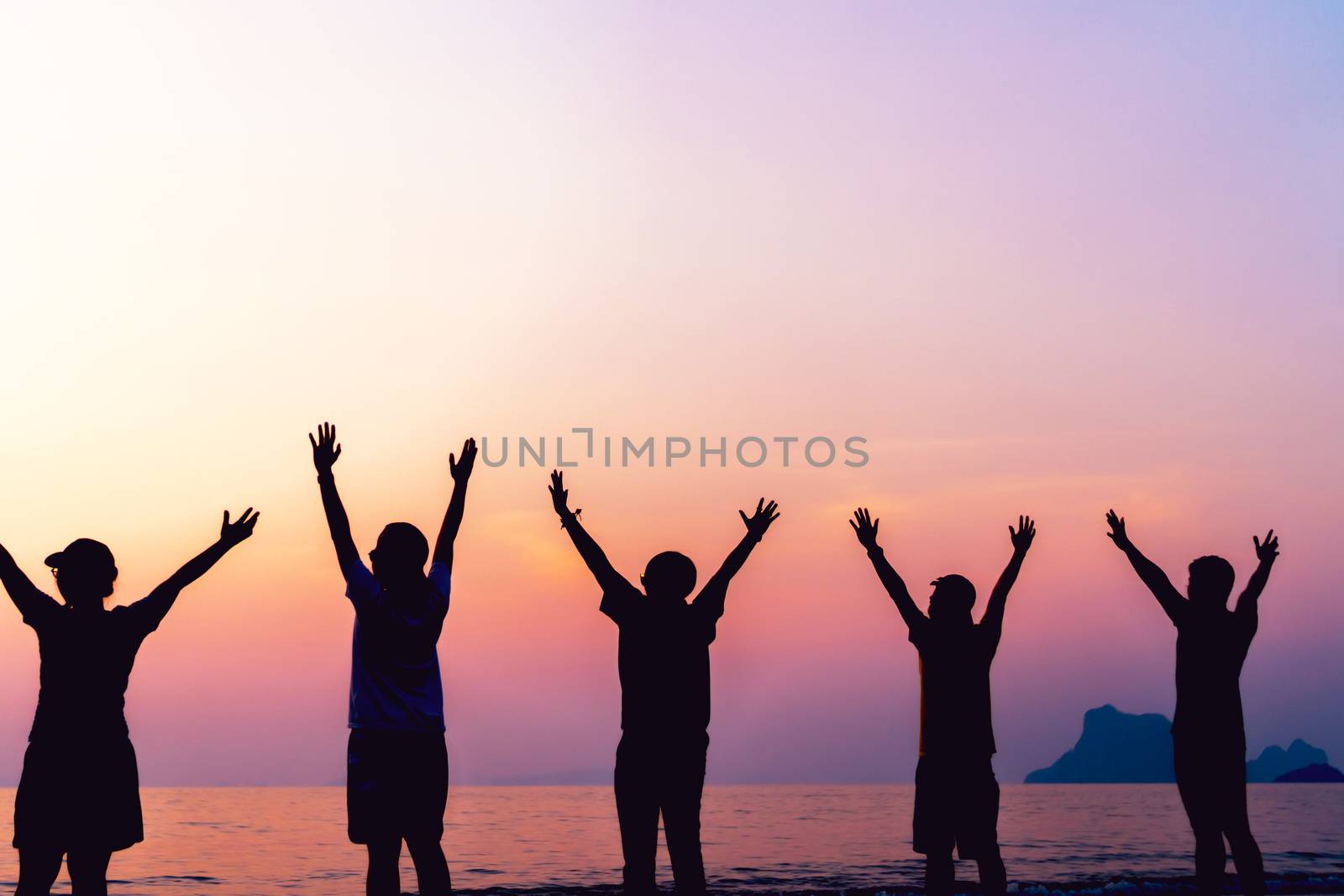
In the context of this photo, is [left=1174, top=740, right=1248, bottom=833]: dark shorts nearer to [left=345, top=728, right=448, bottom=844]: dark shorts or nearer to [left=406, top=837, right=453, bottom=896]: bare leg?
[left=406, top=837, right=453, bottom=896]: bare leg

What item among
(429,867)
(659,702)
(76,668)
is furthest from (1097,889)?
(76,668)

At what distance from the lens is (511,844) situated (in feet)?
82.7

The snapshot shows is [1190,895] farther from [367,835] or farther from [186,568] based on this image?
Result: [186,568]

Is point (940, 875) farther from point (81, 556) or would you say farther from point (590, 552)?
point (81, 556)

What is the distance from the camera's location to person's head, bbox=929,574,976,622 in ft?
25.0

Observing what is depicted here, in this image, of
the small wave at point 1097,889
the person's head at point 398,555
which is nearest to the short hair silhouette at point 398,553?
the person's head at point 398,555

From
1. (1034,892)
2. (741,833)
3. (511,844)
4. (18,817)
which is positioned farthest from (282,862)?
(18,817)

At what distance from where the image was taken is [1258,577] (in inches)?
312

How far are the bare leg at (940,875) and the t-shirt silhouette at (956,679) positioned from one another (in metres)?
0.63

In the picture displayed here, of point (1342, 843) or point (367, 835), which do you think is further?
point (1342, 843)

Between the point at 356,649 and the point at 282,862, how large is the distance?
16.6m

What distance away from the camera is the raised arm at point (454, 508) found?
6.16 metres

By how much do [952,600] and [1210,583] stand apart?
1613 mm

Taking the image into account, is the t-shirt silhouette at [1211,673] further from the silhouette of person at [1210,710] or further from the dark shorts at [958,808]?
the dark shorts at [958,808]
